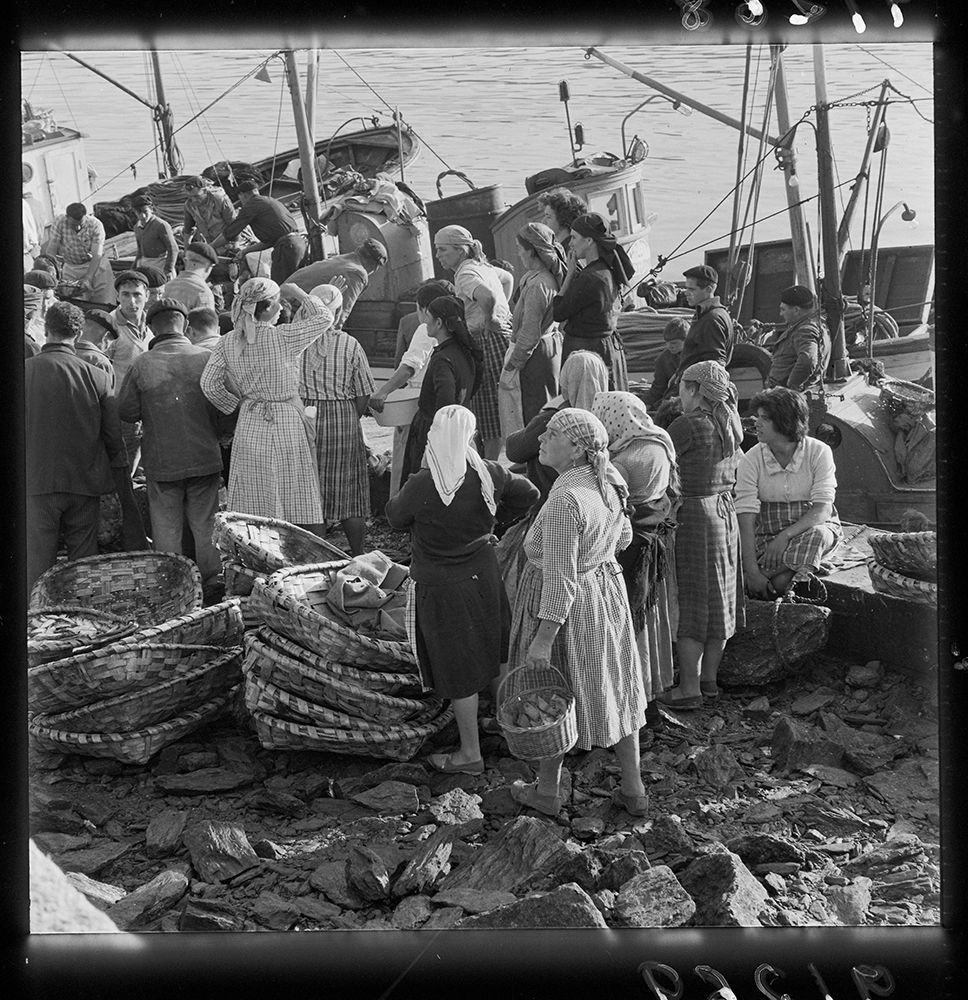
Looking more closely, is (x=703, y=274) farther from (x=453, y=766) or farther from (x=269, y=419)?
(x=453, y=766)

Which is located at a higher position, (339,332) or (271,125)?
(271,125)

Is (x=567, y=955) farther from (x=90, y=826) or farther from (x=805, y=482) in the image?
(x=805, y=482)

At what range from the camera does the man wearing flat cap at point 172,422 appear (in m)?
7.17

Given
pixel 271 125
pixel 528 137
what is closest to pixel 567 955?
pixel 528 137

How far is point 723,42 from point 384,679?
310 centimetres

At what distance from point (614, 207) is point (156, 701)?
17.1 ft

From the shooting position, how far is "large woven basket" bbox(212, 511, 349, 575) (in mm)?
6664

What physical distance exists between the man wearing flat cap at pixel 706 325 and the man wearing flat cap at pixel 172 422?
2673 mm

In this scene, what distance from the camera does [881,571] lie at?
672 cm

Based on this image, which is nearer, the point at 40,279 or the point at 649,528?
the point at 649,528

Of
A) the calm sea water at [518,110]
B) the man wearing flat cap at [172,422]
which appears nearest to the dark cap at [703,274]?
the calm sea water at [518,110]

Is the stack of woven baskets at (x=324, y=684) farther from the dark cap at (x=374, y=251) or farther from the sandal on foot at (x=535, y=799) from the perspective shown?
the dark cap at (x=374, y=251)

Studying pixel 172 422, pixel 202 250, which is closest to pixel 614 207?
pixel 202 250

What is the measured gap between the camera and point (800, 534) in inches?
267
